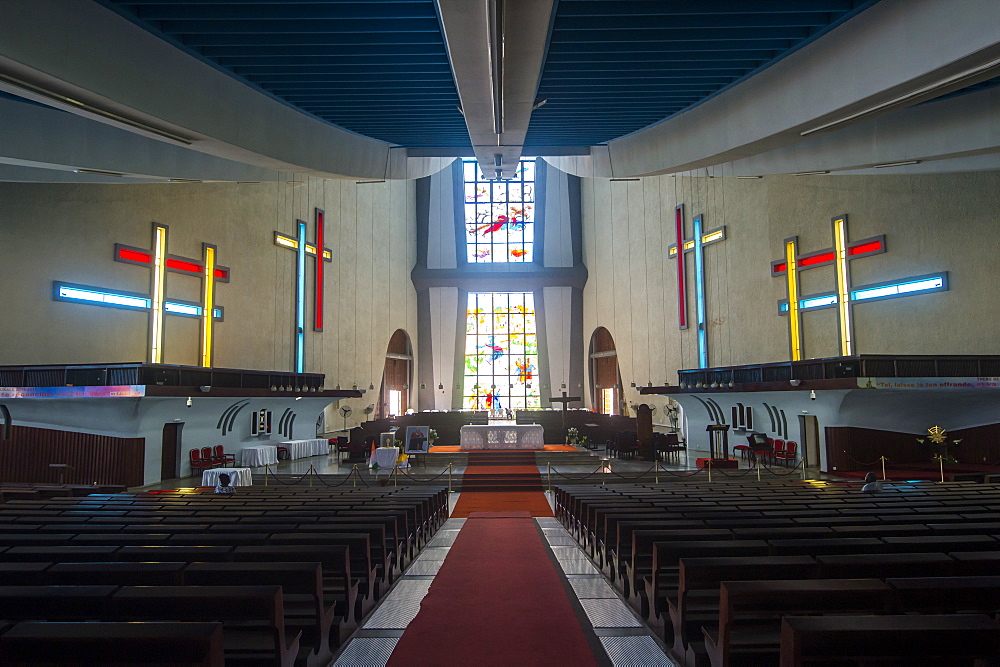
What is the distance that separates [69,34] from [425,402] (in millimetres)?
22391

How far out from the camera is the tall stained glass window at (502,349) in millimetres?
27844

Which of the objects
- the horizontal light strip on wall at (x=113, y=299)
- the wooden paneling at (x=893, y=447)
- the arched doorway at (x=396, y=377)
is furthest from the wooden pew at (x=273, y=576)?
the arched doorway at (x=396, y=377)

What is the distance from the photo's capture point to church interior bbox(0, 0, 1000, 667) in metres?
2.90

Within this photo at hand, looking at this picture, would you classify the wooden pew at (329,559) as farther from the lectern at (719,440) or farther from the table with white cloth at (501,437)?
the table with white cloth at (501,437)

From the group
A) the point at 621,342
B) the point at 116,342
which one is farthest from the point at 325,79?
the point at 621,342

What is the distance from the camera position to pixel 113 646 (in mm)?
1744

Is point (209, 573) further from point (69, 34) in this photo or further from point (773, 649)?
point (69, 34)

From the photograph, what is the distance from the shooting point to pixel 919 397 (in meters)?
12.3

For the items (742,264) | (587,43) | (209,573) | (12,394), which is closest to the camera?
(209,573)

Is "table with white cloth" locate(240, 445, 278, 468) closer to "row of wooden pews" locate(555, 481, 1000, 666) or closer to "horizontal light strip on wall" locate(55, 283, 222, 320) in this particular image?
"horizontal light strip on wall" locate(55, 283, 222, 320)

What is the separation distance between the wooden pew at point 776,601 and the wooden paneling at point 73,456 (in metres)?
12.5

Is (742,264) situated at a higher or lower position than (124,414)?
higher

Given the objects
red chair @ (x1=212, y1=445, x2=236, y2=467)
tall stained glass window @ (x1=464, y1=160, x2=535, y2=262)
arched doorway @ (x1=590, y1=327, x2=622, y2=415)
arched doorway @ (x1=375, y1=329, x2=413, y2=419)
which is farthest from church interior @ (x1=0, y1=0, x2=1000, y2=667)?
tall stained glass window @ (x1=464, y1=160, x2=535, y2=262)

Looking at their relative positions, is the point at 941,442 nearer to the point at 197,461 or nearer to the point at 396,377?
the point at 197,461
